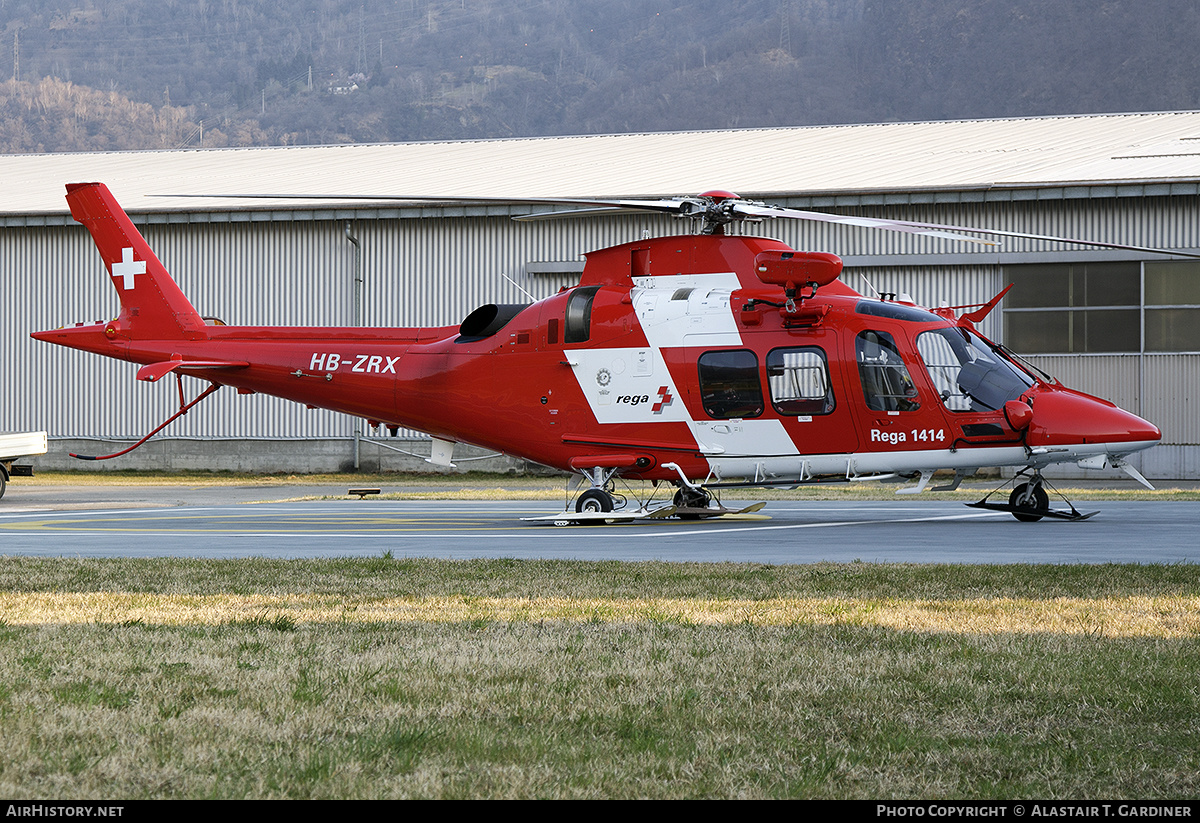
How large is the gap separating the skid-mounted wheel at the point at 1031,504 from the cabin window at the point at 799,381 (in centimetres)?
279

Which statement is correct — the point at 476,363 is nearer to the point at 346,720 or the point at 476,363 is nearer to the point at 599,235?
the point at 346,720

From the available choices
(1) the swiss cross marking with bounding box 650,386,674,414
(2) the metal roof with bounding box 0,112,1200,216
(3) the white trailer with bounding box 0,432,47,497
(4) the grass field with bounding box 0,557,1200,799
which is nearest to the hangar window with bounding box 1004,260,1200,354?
(2) the metal roof with bounding box 0,112,1200,216

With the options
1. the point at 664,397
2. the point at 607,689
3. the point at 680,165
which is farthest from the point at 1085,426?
the point at 680,165

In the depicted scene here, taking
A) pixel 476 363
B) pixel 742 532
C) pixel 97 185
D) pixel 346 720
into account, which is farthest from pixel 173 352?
pixel 346 720

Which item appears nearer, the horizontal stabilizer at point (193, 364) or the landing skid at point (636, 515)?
the landing skid at point (636, 515)

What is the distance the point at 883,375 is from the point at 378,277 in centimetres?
2180

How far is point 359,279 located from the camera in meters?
34.7

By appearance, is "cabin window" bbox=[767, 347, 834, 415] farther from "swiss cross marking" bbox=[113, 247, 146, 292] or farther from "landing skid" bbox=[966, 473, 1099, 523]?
"swiss cross marking" bbox=[113, 247, 146, 292]

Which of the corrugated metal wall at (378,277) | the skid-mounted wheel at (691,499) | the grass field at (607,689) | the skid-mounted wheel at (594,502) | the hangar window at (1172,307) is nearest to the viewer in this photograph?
the grass field at (607,689)

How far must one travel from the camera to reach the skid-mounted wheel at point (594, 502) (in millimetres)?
16672

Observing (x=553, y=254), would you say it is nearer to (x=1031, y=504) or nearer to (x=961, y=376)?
(x=961, y=376)

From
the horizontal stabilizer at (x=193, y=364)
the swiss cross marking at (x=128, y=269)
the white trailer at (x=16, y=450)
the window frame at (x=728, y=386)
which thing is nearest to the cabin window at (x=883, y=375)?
the window frame at (x=728, y=386)

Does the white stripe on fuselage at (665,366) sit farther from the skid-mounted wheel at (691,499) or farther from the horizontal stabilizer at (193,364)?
the horizontal stabilizer at (193,364)

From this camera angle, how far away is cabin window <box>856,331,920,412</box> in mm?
15453
